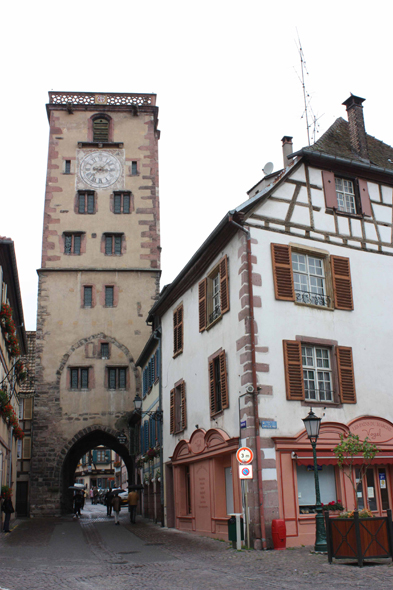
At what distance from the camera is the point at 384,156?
1969 cm

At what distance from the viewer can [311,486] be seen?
14.9 m

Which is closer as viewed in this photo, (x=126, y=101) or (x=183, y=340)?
(x=183, y=340)

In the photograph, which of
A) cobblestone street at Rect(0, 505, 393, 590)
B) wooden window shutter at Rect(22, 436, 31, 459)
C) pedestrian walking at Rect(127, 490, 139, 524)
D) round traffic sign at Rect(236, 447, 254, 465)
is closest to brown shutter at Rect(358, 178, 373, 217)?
round traffic sign at Rect(236, 447, 254, 465)

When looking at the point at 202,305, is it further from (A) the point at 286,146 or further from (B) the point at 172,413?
(A) the point at 286,146

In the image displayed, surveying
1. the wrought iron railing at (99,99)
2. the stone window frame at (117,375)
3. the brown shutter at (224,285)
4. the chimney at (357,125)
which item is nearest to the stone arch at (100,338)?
the stone window frame at (117,375)

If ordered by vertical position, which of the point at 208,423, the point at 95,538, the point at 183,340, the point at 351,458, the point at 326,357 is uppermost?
the point at 183,340

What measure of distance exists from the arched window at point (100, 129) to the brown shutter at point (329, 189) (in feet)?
74.2

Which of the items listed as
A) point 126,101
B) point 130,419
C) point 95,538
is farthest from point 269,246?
point 126,101

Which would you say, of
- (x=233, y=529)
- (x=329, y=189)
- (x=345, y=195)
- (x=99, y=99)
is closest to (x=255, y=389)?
(x=233, y=529)

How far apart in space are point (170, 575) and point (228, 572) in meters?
0.95

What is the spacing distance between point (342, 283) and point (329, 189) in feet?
8.68

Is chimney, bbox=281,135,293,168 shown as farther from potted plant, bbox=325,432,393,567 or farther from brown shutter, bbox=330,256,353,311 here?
potted plant, bbox=325,432,393,567

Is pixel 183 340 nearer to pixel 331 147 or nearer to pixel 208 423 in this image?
pixel 208 423

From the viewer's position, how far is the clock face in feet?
120
